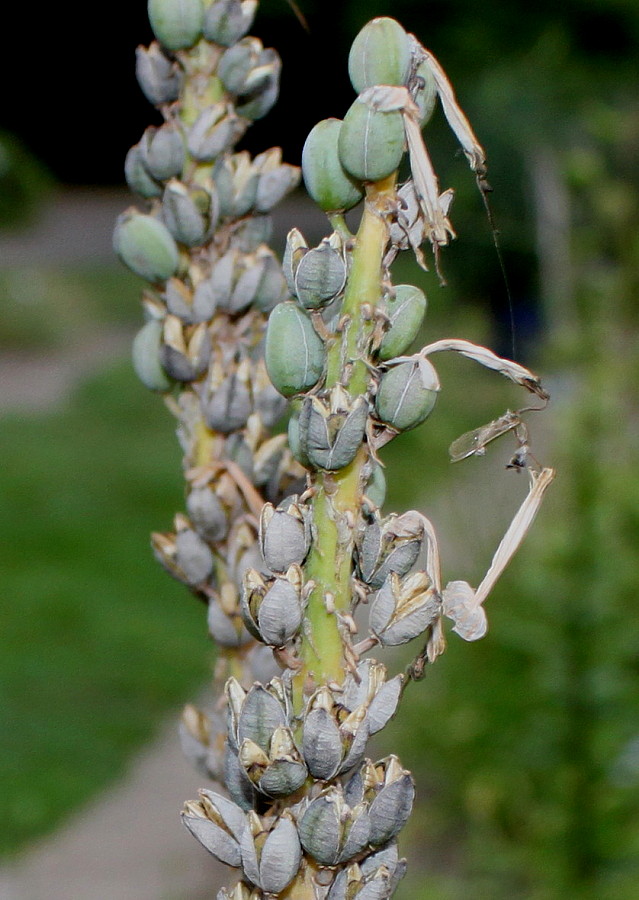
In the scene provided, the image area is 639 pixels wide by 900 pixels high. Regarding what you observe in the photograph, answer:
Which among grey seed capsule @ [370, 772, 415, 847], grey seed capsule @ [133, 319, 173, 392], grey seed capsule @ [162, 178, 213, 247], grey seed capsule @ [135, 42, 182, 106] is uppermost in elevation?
grey seed capsule @ [135, 42, 182, 106]

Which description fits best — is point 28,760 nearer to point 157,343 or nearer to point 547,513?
point 547,513

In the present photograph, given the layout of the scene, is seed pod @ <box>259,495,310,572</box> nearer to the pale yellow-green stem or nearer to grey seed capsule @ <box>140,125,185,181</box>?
the pale yellow-green stem

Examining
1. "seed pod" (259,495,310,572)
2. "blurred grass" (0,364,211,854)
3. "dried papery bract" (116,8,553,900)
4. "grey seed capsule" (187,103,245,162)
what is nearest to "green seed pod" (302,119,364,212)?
"dried papery bract" (116,8,553,900)

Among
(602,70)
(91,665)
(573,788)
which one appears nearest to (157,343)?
(573,788)

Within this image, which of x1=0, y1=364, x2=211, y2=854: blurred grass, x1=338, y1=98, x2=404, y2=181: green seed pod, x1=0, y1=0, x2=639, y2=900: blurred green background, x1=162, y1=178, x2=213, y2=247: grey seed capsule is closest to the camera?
x1=338, y1=98, x2=404, y2=181: green seed pod

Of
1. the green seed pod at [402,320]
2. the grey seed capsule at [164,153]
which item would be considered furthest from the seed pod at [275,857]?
the grey seed capsule at [164,153]

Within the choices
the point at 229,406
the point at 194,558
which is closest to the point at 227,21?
the point at 229,406

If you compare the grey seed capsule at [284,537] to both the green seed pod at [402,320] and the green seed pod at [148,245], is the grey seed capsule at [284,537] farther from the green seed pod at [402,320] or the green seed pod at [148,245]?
the green seed pod at [148,245]
